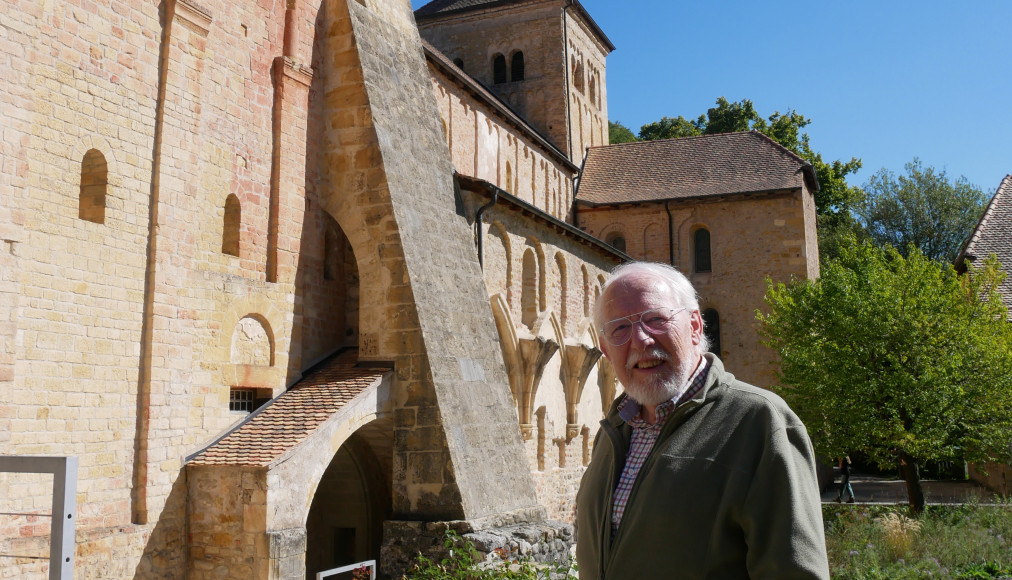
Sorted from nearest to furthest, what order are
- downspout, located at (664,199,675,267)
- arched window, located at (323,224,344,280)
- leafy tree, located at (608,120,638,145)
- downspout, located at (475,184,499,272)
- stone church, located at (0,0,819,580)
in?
1. stone church, located at (0,0,819,580)
2. arched window, located at (323,224,344,280)
3. downspout, located at (475,184,499,272)
4. downspout, located at (664,199,675,267)
5. leafy tree, located at (608,120,638,145)

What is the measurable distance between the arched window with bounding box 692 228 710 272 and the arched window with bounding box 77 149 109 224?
2419 centimetres

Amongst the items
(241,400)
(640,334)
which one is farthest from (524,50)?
(640,334)

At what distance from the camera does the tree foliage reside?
42156 millimetres

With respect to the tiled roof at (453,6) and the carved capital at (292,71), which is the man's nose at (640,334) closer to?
the carved capital at (292,71)

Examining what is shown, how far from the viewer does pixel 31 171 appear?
849 cm

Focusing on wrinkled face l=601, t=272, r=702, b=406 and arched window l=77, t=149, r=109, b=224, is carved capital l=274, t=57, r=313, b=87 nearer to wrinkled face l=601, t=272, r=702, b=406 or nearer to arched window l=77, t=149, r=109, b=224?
arched window l=77, t=149, r=109, b=224

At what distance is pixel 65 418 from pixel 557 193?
2317 centimetres

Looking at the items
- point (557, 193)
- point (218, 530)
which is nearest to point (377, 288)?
point (218, 530)

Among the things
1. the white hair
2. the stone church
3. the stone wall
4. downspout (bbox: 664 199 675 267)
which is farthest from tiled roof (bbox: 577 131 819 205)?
the white hair

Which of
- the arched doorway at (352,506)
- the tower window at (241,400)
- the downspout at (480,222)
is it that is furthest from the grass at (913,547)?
the downspout at (480,222)

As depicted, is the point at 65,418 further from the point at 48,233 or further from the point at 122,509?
the point at 48,233

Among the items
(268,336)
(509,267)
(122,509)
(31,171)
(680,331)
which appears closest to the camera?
(680,331)

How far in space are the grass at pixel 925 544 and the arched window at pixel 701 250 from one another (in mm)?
14505

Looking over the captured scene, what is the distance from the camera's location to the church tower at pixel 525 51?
33.1 metres
